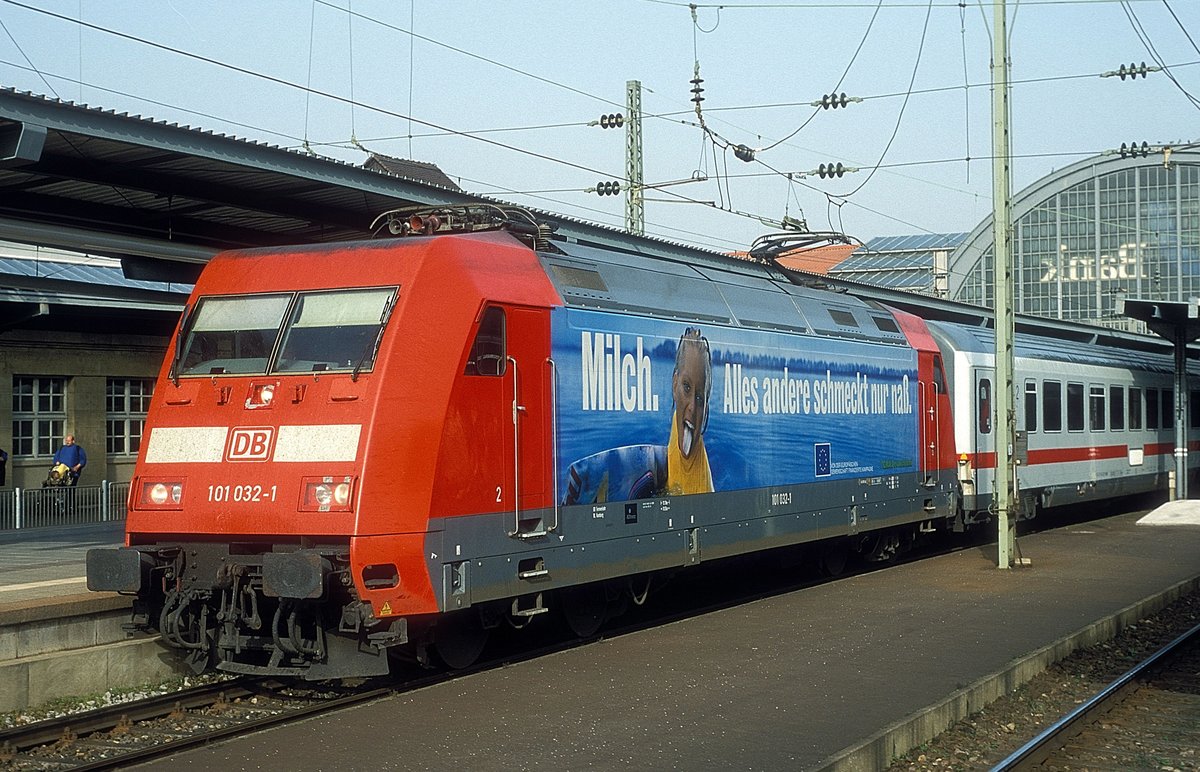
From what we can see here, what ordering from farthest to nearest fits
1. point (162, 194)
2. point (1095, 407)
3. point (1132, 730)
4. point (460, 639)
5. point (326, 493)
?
point (1095, 407) < point (162, 194) < point (460, 639) < point (1132, 730) < point (326, 493)

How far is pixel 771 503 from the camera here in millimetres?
15031

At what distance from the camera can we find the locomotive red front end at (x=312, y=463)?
372 inches

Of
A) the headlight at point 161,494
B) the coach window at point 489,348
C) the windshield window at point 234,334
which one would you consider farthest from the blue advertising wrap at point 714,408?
the headlight at point 161,494

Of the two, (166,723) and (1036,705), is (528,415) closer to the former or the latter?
(166,723)

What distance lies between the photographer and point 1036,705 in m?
10.3

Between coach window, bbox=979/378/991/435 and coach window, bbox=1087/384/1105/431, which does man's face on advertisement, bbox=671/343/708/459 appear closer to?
coach window, bbox=979/378/991/435

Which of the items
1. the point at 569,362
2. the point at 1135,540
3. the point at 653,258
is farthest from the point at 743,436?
the point at 1135,540

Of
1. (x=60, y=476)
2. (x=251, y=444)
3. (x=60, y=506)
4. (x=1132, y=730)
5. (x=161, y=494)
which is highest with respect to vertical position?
(x=251, y=444)

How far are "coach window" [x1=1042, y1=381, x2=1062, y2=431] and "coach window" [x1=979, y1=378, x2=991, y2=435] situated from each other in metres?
2.69

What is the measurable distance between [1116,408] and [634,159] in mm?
11384

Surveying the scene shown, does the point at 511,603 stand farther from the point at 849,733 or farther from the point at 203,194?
the point at 203,194

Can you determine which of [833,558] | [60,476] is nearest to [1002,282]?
[833,558]

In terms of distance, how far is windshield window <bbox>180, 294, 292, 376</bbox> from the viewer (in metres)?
10.5

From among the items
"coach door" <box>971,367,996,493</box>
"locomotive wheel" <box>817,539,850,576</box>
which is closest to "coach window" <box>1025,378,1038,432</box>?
"coach door" <box>971,367,996,493</box>
